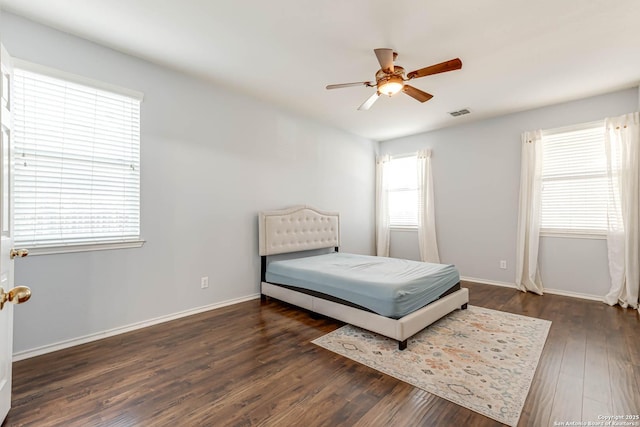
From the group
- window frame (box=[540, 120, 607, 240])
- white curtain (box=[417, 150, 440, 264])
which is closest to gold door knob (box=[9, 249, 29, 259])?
white curtain (box=[417, 150, 440, 264])

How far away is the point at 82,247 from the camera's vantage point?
2.62 metres

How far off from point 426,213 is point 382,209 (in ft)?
2.96

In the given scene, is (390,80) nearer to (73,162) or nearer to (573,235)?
(73,162)

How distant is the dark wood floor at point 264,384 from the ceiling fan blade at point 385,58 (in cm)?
249

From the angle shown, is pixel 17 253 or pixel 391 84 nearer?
pixel 17 253

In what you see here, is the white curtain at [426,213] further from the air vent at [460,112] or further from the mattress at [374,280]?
the mattress at [374,280]

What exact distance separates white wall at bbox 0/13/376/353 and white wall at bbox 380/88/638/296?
7.66 feet

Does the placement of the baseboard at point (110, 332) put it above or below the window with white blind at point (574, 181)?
below

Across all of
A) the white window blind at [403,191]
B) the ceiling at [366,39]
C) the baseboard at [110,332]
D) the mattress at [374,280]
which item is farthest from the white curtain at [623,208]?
the baseboard at [110,332]

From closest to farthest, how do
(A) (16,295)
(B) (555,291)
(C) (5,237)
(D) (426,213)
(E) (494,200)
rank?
(A) (16,295) < (C) (5,237) < (B) (555,291) < (E) (494,200) < (D) (426,213)

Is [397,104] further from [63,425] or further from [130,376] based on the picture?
[63,425]

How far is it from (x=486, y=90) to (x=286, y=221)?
3097 mm

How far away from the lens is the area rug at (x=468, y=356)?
1884mm

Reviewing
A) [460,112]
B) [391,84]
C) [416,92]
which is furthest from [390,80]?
[460,112]
